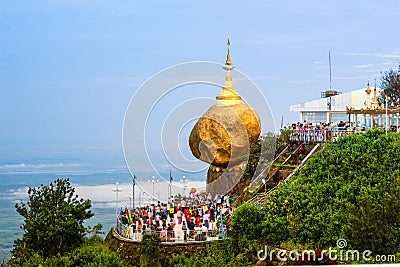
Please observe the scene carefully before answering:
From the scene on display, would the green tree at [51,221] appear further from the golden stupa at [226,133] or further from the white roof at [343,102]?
the white roof at [343,102]

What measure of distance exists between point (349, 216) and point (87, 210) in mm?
7485

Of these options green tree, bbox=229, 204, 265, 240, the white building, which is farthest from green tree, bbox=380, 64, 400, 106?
green tree, bbox=229, 204, 265, 240

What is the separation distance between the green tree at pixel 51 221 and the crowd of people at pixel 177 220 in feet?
5.03

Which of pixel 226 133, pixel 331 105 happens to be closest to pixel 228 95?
pixel 226 133

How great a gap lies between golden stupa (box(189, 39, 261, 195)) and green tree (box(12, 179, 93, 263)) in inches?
243

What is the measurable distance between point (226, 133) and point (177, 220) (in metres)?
5.14

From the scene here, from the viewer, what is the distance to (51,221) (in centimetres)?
1973

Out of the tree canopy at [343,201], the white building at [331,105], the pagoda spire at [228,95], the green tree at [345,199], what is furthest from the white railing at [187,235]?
the white building at [331,105]

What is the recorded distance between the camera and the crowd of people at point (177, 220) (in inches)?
788

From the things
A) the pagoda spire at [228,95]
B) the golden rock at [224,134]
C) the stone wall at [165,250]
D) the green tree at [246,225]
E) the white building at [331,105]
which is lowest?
the stone wall at [165,250]

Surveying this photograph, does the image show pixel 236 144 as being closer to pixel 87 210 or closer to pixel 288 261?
pixel 87 210

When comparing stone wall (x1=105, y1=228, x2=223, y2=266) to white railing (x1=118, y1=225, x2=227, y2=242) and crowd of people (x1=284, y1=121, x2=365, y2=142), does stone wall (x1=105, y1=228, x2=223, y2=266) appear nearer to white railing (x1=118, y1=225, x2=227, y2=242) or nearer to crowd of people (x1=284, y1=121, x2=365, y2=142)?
white railing (x1=118, y1=225, x2=227, y2=242)

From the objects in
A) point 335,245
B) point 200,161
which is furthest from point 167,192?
point 335,245

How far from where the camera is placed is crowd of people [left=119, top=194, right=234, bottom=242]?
20.0 m
